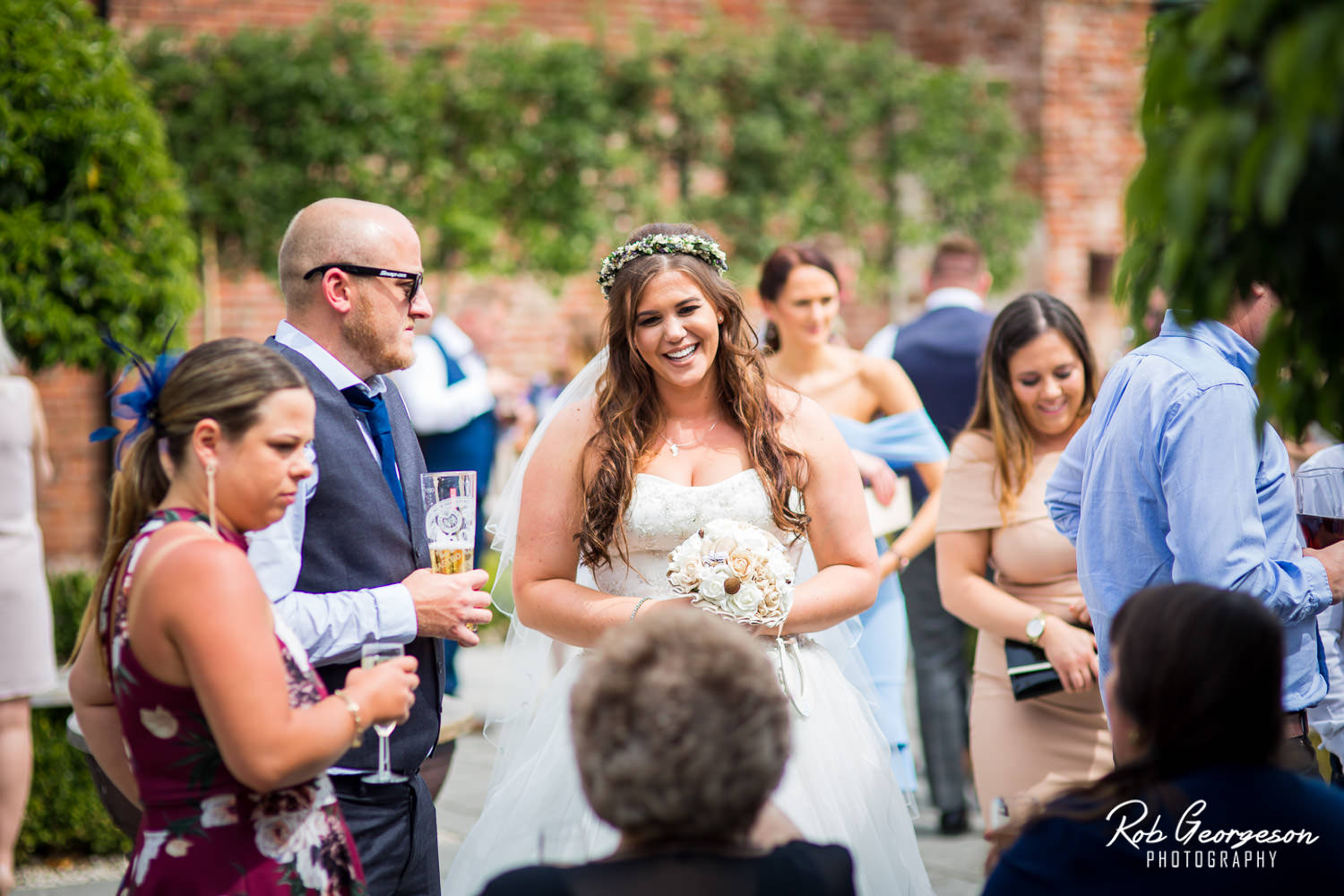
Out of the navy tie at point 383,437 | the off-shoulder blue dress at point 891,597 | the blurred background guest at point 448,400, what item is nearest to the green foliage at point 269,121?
the blurred background guest at point 448,400

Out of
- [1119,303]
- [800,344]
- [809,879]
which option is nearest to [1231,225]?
[1119,303]

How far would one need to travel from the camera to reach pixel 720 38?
36.8 ft

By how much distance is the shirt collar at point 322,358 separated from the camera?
9.75 ft

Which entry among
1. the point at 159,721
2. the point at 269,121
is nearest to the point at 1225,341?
the point at 159,721

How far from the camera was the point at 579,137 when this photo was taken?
1055 cm

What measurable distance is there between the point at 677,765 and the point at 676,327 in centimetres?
173

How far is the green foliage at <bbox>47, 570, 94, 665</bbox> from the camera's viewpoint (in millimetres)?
6023

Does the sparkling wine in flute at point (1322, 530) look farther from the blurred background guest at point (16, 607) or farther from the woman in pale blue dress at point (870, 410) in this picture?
the blurred background guest at point (16, 607)

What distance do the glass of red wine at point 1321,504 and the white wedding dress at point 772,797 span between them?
1209 millimetres

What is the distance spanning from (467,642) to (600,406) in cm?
83

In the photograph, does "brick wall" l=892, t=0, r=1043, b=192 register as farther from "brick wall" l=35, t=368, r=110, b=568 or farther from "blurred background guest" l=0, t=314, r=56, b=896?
"blurred background guest" l=0, t=314, r=56, b=896

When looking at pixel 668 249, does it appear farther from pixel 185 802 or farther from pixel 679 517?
pixel 185 802

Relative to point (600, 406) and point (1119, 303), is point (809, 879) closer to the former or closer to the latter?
point (1119, 303)

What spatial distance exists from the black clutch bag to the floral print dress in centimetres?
231
